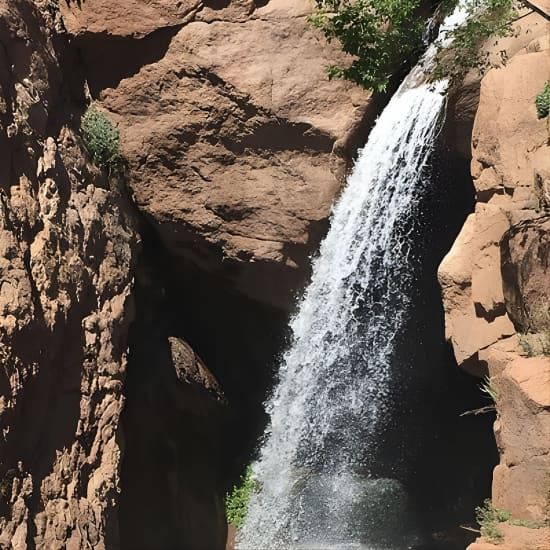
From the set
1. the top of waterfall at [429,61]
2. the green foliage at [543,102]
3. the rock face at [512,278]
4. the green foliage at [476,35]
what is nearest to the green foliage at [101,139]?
the top of waterfall at [429,61]

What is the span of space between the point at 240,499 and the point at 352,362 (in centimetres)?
262

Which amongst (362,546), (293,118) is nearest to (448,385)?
(362,546)

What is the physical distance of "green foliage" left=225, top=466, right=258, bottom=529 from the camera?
984cm

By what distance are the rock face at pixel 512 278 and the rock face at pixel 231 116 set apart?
1.96 meters

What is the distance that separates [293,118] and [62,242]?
2966 millimetres

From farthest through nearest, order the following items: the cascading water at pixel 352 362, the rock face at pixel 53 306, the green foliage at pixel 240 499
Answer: the green foliage at pixel 240 499, the cascading water at pixel 352 362, the rock face at pixel 53 306

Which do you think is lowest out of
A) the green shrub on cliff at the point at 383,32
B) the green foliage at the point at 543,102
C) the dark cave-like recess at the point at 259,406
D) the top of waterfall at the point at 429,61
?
the dark cave-like recess at the point at 259,406

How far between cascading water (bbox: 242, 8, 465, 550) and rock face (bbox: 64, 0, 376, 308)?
17.5 inches

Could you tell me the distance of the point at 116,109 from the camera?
8453mm

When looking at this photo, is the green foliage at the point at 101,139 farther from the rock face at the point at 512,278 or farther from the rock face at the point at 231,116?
the rock face at the point at 512,278

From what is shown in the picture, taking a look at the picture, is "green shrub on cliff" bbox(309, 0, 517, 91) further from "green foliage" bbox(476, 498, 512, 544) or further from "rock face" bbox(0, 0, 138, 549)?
"green foliage" bbox(476, 498, 512, 544)

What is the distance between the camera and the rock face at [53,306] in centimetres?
618

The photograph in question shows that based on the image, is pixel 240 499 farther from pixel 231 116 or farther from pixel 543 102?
pixel 543 102

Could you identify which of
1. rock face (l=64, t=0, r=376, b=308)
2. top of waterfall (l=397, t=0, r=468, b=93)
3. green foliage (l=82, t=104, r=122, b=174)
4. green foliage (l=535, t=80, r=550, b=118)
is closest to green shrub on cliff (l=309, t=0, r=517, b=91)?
green foliage (l=535, t=80, r=550, b=118)
